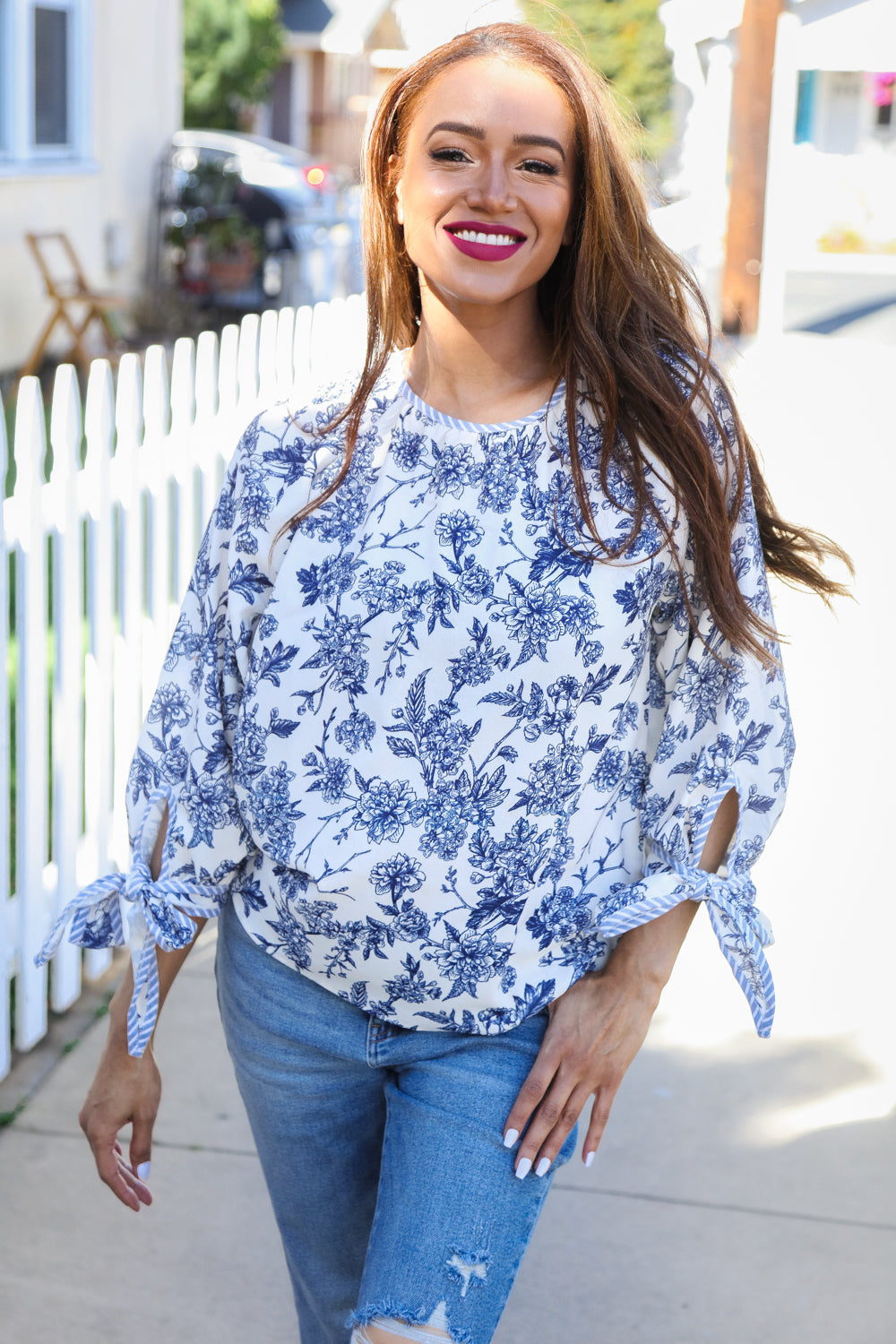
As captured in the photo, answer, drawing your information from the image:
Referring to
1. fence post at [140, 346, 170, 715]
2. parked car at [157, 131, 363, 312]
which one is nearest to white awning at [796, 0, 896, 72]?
parked car at [157, 131, 363, 312]

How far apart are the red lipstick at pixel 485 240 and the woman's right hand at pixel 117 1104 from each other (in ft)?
3.38

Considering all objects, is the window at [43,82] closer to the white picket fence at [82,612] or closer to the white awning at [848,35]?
the white awning at [848,35]

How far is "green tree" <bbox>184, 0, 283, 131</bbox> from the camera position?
29.1 metres

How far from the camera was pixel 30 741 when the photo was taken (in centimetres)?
339

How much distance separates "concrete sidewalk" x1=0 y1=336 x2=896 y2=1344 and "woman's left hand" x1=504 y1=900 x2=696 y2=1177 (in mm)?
1122

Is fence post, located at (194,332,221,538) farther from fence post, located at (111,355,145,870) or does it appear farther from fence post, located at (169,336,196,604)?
fence post, located at (111,355,145,870)

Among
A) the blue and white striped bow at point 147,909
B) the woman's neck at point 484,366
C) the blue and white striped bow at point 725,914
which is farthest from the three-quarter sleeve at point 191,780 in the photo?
the blue and white striped bow at point 725,914

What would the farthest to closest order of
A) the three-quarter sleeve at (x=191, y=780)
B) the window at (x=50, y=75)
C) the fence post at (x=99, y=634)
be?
the window at (x=50, y=75), the fence post at (x=99, y=634), the three-quarter sleeve at (x=191, y=780)

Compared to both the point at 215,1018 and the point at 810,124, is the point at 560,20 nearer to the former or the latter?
the point at 215,1018

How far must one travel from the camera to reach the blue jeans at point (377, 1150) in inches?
62.9

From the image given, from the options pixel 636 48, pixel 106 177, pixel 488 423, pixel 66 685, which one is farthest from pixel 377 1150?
pixel 636 48

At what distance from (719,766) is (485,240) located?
0.65 m

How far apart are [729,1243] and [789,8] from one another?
13010 millimetres

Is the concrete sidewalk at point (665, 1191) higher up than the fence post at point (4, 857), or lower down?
lower down
